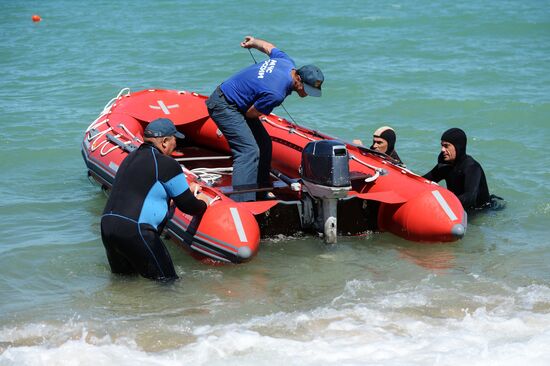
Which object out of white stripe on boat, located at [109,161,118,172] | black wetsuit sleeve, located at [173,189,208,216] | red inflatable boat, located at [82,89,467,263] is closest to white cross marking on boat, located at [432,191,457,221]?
red inflatable boat, located at [82,89,467,263]

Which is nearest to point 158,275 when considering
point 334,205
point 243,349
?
point 243,349

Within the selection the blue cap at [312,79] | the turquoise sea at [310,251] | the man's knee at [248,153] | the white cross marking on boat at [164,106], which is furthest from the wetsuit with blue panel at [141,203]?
the white cross marking on boat at [164,106]

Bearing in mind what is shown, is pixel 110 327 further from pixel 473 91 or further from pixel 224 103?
pixel 473 91

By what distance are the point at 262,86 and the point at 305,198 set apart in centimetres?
82

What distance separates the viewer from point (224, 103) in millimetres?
6156

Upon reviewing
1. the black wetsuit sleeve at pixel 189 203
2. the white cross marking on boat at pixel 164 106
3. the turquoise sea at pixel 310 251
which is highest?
the white cross marking on boat at pixel 164 106

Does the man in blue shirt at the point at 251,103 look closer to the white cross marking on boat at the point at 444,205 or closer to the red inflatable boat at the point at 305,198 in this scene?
the red inflatable boat at the point at 305,198

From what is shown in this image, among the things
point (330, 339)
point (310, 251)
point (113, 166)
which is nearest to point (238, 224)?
point (310, 251)

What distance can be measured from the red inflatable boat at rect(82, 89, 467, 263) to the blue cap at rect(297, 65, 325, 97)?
350mm

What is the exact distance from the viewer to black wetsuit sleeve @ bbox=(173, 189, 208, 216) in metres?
5.12

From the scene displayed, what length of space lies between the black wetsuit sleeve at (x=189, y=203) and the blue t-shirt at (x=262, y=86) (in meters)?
0.99

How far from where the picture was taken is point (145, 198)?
4980 mm

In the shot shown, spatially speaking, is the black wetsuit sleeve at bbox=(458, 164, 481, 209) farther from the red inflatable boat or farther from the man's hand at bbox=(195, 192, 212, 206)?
the man's hand at bbox=(195, 192, 212, 206)

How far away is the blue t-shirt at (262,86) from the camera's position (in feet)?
19.4
